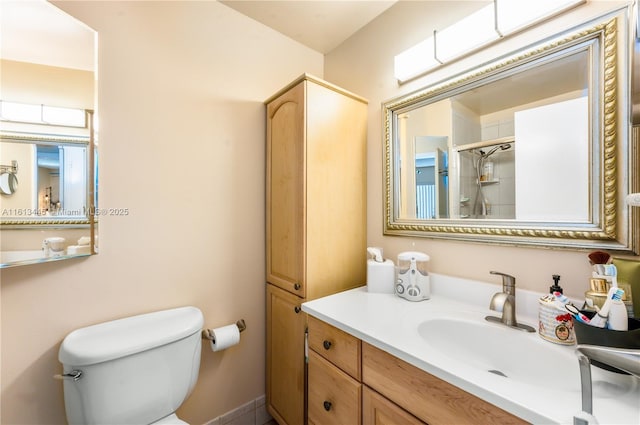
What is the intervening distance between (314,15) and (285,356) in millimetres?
1863

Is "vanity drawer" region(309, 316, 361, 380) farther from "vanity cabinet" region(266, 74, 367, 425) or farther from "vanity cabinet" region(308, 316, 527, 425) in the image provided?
"vanity cabinet" region(266, 74, 367, 425)

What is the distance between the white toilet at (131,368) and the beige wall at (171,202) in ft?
0.51

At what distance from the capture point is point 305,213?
4.04 ft

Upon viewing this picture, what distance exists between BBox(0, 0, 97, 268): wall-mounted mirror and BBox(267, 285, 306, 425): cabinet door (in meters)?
0.86

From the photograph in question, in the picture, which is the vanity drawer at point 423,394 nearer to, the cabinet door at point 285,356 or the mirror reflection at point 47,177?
the cabinet door at point 285,356

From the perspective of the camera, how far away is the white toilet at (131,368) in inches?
34.9

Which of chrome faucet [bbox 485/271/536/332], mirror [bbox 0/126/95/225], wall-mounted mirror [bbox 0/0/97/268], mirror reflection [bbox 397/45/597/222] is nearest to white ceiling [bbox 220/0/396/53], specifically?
mirror reflection [bbox 397/45/597/222]

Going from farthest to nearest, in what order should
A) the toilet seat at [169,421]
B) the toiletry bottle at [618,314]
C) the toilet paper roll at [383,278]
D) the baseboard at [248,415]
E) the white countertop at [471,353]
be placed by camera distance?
the baseboard at [248,415] < the toilet paper roll at [383,278] < the toilet seat at [169,421] < the toiletry bottle at [618,314] < the white countertop at [471,353]

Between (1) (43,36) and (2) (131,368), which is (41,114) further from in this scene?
(2) (131,368)

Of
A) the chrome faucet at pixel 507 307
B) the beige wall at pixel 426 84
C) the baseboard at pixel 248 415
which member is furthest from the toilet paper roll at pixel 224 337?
the chrome faucet at pixel 507 307

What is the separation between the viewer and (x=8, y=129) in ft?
2.92

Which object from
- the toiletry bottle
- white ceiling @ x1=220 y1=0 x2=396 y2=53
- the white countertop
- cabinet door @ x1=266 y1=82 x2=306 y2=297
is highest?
white ceiling @ x1=220 y1=0 x2=396 y2=53

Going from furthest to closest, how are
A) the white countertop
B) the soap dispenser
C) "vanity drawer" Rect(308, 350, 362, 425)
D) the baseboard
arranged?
the baseboard, "vanity drawer" Rect(308, 350, 362, 425), the soap dispenser, the white countertop

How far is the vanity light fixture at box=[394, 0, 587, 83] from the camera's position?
0.91 metres
